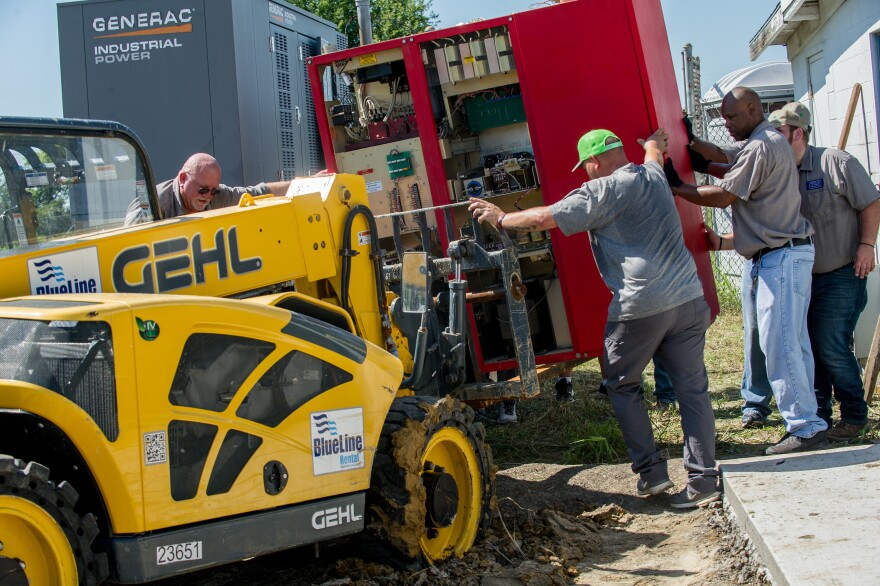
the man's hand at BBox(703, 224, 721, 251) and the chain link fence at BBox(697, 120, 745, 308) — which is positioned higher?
the chain link fence at BBox(697, 120, 745, 308)

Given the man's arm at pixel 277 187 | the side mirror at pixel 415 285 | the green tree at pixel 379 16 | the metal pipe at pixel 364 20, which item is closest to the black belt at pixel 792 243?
the side mirror at pixel 415 285

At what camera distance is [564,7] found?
6.83 m

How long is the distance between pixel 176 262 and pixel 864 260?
4275 mm

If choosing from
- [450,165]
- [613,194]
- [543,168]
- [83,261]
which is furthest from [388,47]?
[83,261]

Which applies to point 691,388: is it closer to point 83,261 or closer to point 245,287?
point 245,287

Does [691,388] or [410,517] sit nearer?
[410,517]

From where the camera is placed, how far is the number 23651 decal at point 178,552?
3.68 meters

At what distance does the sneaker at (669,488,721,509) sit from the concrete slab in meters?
0.16

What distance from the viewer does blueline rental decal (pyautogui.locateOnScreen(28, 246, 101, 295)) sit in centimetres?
423

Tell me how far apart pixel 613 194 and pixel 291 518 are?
8.06 ft

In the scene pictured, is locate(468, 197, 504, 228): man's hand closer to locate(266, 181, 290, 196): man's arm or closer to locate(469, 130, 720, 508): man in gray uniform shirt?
locate(469, 130, 720, 508): man in gray uniform shirt

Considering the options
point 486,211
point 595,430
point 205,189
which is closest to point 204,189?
point 205,189

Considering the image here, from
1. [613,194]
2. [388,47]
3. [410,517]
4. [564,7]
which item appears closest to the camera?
[410,517]

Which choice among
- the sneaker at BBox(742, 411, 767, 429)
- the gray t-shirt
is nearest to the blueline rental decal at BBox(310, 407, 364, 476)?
the gray t-shirt
